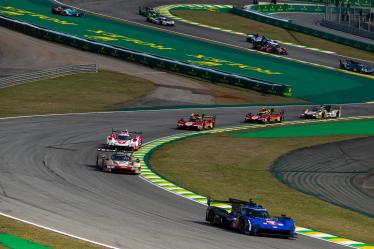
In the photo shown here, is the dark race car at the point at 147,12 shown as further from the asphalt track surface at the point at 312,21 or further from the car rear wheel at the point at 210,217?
the car rear wheel at the point at 210,217

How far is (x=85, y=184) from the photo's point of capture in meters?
34.6

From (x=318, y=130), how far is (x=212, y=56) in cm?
3159

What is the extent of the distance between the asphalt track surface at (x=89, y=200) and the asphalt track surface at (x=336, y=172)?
7138 millimetres

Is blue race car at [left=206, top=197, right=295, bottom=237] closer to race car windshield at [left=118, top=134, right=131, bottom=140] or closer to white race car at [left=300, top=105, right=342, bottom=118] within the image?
race car windshield at [left=118, top=134, right=131, bottom=140]

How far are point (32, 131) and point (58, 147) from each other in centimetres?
555

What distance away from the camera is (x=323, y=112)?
66.6 meters

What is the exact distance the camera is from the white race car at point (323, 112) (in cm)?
6600

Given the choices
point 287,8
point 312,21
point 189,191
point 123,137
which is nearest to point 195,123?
point 123,137

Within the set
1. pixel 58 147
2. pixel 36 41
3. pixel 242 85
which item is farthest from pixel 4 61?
pixel 58 147

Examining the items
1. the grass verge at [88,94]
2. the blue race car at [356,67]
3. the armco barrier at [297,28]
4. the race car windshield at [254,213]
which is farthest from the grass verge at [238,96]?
the race car windshield at [254,213]

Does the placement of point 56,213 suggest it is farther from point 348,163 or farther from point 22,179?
point 348,163

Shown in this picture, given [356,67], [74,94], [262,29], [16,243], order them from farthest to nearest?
[262,29]
[356,67]
[74,94]
[16,243]

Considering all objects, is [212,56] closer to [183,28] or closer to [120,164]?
[183,28]

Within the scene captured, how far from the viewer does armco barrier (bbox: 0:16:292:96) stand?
75.6 meters
